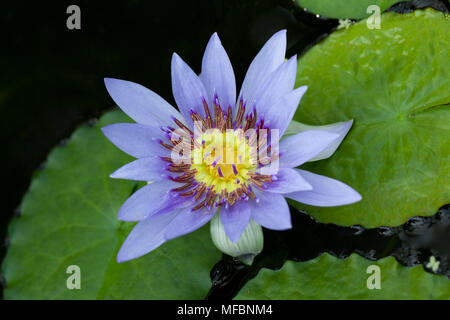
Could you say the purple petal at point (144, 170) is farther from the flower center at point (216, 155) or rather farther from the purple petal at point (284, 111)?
the purple petal at point (284, 111)

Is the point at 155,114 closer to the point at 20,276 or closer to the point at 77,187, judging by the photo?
the point at 77,187

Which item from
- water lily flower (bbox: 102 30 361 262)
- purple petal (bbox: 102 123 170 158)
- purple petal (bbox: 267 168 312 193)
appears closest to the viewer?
purple petal (bbox: 267 168 312 193)

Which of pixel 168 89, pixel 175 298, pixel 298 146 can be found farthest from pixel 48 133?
pixel 298 146

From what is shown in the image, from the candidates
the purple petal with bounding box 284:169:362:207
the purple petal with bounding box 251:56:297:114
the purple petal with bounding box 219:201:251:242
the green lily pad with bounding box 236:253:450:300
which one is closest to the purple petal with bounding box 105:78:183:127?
the purple petal with bounding box 251:56:297:114

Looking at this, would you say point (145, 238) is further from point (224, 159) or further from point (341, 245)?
point (341, 245)

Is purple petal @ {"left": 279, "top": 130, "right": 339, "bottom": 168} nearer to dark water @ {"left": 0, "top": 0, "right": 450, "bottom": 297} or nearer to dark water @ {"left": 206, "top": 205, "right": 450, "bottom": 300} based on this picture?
dark water @ {"left": 206, "top": 205, "right": 450, "bottom": 300}

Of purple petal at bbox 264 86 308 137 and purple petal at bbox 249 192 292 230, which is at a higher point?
purple petal at bbox 264 86 308 137

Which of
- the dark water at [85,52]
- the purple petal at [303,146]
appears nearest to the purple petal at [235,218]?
the purple petal at [303,146]

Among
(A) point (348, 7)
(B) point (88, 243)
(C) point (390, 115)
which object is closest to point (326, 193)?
(C) point (390, 115)
